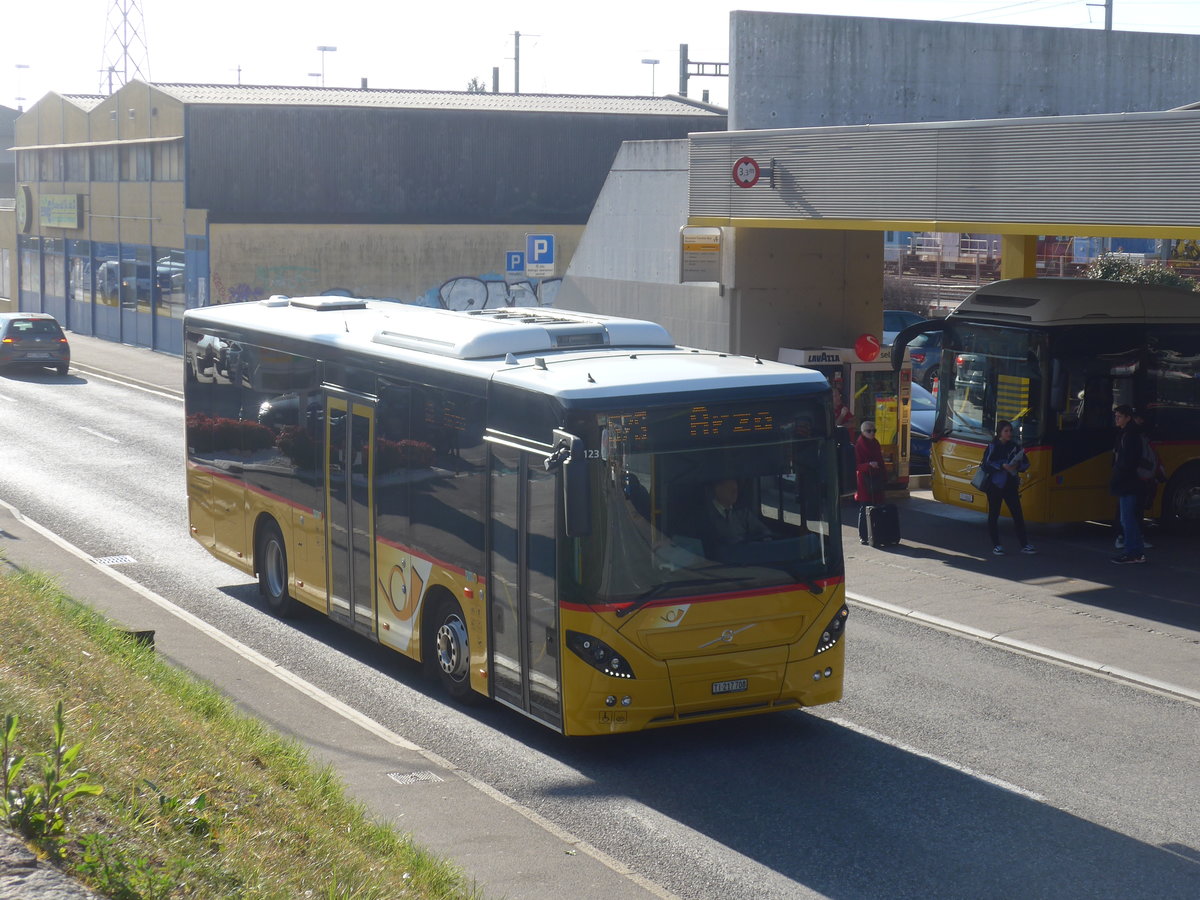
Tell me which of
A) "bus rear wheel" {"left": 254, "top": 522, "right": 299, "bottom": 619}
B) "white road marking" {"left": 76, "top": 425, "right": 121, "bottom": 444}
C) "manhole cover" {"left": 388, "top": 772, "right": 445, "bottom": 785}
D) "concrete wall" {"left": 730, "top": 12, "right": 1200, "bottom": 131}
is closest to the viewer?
"manhole cover" {"left": 388, "top": 772, "right": 445, "bottom": 785}

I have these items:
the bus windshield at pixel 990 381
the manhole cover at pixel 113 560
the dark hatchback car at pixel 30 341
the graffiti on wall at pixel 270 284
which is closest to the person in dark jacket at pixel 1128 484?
the bus windshield at pixel 990 381

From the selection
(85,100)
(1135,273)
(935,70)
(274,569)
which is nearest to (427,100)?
(85,100)

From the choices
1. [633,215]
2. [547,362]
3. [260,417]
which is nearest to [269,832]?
[547,362]

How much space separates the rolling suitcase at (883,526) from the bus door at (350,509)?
8.08 meters

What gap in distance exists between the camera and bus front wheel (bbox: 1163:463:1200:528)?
19531 millimetres

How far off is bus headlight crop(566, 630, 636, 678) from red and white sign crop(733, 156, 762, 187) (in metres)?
12.5

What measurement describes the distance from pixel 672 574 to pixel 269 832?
3.73 m

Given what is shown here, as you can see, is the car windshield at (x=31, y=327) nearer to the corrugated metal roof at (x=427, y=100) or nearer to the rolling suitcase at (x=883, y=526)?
the corrugated metal roof at (x=427, y=100)

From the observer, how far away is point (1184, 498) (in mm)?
19562

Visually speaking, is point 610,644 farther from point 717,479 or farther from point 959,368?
point 959,368

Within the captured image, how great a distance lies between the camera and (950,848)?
861 centimetres

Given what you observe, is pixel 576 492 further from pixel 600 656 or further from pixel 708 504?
pixel 600 656

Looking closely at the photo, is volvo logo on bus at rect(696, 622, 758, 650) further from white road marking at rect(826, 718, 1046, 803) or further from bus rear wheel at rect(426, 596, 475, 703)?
bus rear wheel at rect(426, 596, 475, 703)

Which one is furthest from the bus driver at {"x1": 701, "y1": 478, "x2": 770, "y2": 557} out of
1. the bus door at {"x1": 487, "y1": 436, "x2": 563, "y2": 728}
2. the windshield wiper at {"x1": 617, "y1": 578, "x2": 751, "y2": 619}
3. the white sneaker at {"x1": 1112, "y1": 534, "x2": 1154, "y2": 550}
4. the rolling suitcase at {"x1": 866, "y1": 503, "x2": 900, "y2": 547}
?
the white sneaker at {"x1": 1112, "y1": 534, "x2": 1154, "y2": 550}
